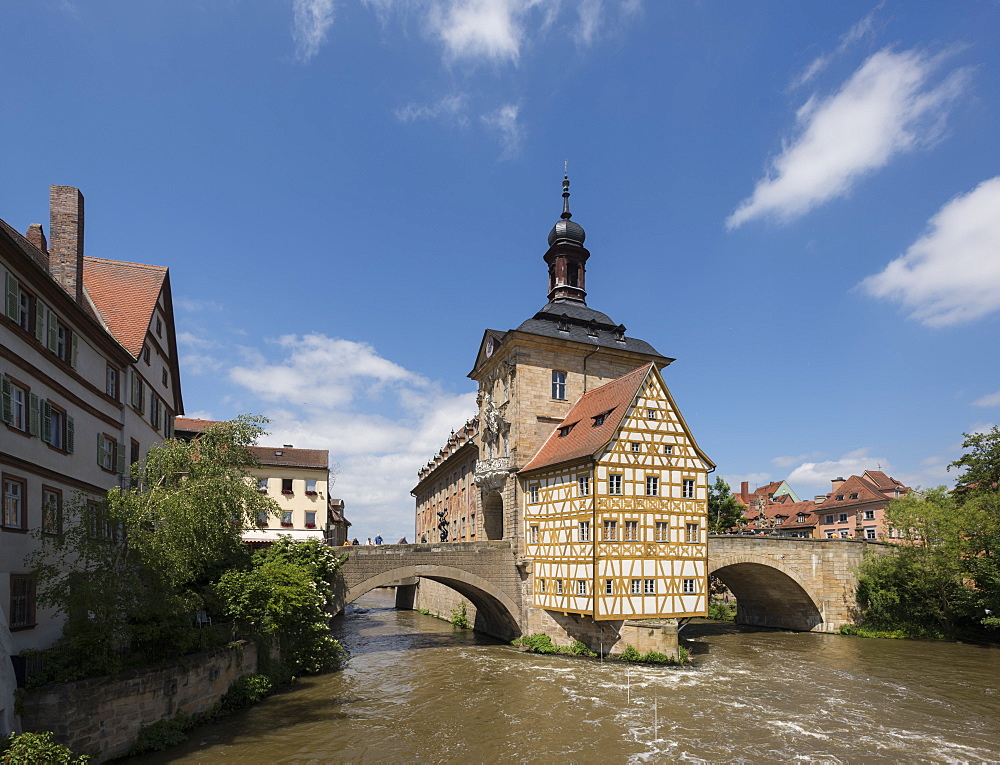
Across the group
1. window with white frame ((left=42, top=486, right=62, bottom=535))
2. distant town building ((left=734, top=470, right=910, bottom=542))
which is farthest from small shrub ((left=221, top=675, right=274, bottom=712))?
distant town building ((left=734, top=470, right=910, bottom=542))

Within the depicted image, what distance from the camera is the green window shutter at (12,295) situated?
13.6m

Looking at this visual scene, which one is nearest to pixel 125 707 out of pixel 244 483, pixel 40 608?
pixel 40 608

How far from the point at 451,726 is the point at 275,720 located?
4590mm

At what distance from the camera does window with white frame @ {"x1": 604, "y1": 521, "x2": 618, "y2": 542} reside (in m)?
25.3

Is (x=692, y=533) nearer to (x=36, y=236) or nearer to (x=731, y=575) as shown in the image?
(x=731, y=575)

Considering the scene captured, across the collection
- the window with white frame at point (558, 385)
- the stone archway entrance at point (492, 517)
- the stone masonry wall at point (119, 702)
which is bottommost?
the stone masonry wall at point (119, 702)

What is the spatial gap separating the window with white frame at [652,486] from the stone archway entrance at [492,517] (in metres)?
11.2

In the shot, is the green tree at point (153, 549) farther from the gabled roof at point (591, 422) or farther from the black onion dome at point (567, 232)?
the black onion dome at point (567, 232)

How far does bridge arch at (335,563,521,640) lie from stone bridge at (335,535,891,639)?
0.04 metres

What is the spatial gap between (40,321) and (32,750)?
8.99 meters

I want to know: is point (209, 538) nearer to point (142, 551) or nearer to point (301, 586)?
point (142, 551)

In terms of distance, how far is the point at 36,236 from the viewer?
63.3ft

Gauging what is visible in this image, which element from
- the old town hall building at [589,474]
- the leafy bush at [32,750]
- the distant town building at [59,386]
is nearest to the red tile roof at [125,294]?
the distant town building at [59,386]

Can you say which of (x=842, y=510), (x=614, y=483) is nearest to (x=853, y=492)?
(x=842, y=510)
